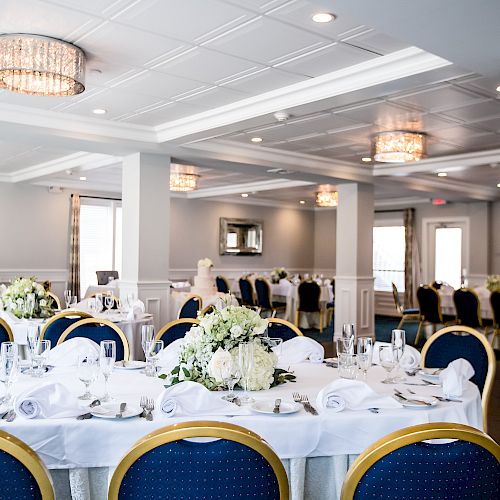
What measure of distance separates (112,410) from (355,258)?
24.7ft

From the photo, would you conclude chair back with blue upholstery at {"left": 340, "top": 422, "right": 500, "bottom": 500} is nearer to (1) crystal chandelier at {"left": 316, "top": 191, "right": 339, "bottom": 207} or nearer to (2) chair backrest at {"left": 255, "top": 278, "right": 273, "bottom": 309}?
(2) chair backrest at {"left": 255, "top": 278, "right": 273, "bottom": 309}

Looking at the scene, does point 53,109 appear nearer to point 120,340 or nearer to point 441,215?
point 120,340

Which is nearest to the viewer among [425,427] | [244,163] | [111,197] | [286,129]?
[425,427]

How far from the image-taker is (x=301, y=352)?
3.59m

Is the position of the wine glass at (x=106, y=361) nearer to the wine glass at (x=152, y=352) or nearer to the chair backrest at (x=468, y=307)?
the wine glass at (x=152, y=352)

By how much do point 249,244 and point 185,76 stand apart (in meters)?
10.3

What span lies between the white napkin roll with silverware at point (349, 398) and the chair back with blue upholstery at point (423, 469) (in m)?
0.61

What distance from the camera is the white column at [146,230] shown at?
721 cm

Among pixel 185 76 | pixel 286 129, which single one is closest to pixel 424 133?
pixel 286 129

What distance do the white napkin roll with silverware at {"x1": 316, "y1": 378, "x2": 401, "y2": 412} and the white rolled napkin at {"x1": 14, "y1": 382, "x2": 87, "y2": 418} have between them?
3.12 ft

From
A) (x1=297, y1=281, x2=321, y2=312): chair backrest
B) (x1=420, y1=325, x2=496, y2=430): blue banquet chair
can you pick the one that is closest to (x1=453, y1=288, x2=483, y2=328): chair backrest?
(x1=297, y1=281, x2=321, y2=312): chair backrest

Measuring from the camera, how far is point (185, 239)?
14.1 m

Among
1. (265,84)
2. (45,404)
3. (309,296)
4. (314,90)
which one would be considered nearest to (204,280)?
(309,296)

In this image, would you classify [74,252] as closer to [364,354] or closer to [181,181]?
[181,181]
